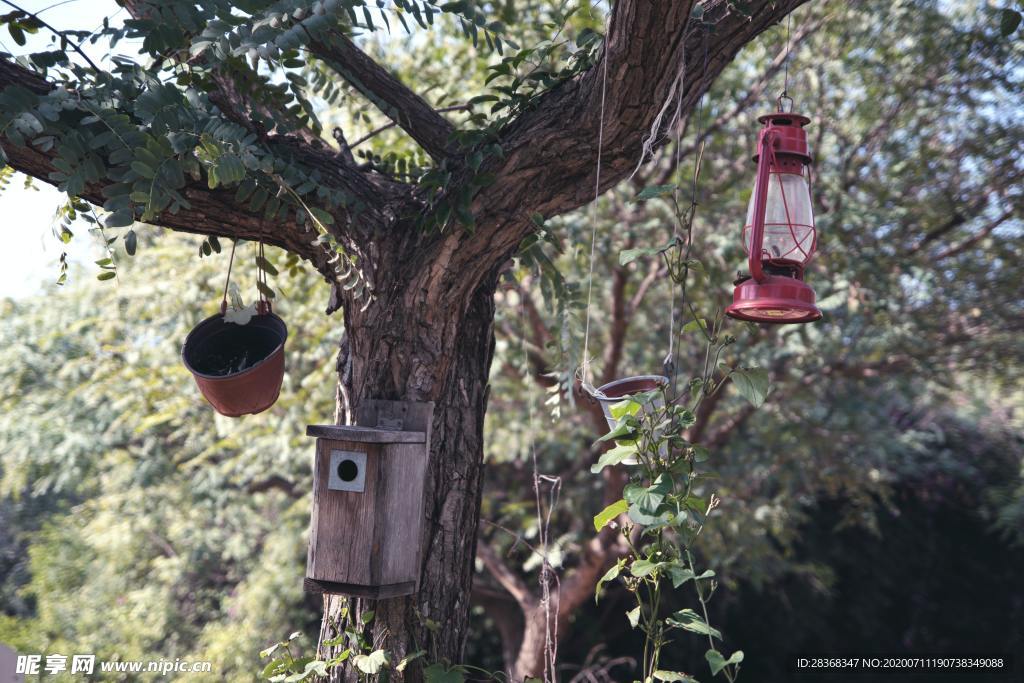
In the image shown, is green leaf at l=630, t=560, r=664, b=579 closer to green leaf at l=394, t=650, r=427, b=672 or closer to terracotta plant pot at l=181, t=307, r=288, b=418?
green leaf at l=394, t=650, r=427, b=672

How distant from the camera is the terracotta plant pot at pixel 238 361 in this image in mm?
2010

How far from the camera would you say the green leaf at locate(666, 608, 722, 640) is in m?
1.48

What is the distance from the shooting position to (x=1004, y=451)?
716 cm

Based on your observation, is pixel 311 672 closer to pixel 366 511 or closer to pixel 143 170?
pixel 366 511

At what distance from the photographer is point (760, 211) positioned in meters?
1.50

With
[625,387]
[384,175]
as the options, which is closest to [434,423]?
[625,387]

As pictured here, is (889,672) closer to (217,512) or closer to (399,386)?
(217,512)

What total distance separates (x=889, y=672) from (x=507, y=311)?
4.57 metres

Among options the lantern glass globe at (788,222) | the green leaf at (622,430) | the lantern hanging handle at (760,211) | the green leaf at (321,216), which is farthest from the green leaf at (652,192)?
the green leaf at (321,216)

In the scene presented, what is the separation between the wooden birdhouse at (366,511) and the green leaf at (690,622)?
54cm

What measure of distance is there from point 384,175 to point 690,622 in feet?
3.98

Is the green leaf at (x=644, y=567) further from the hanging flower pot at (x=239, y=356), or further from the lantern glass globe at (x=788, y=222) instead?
the hanging flower pot at (x=239, y=356)

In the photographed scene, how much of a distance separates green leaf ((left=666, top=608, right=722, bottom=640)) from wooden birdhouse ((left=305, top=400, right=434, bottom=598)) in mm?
541

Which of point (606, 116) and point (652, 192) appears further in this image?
point (606, 116)
